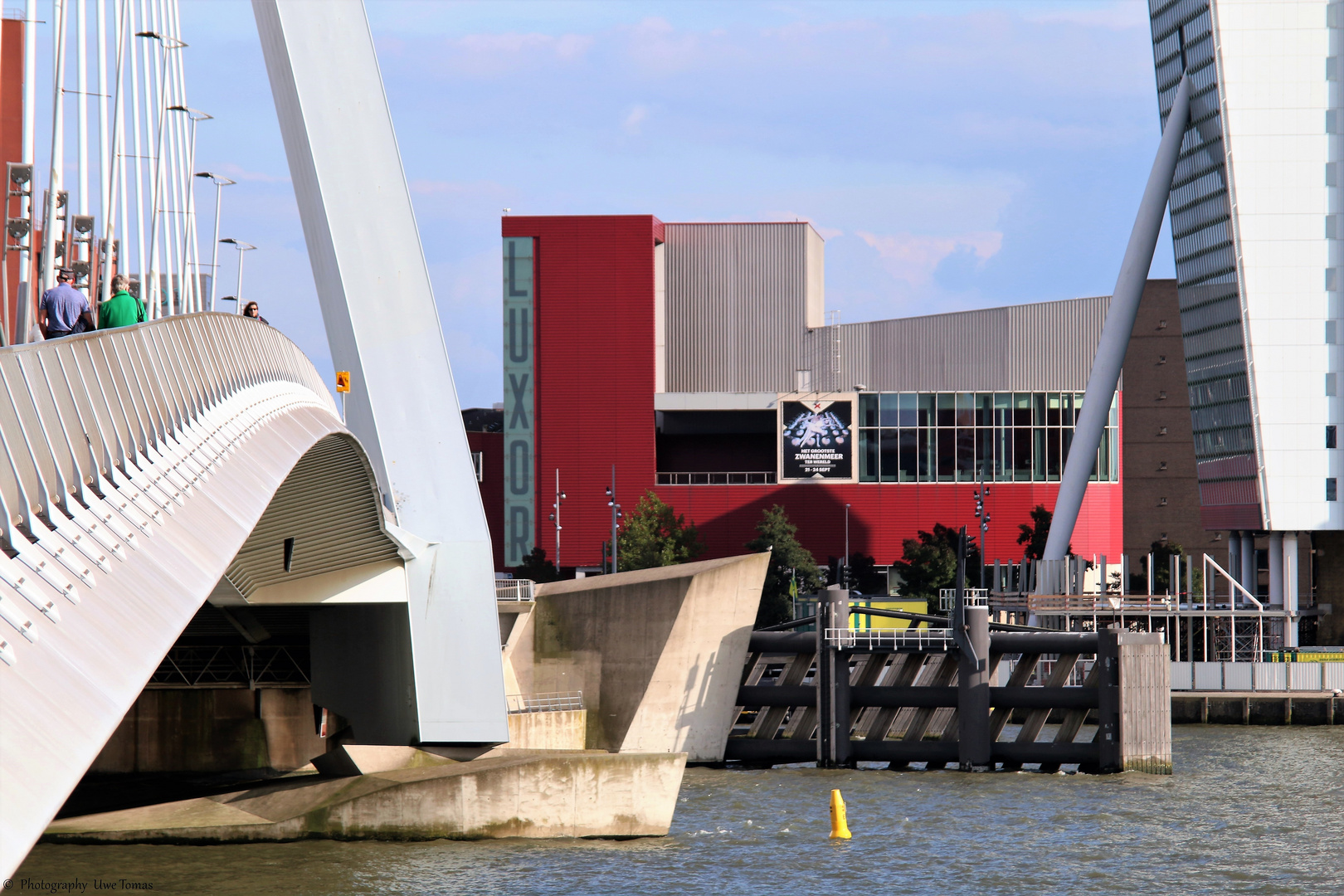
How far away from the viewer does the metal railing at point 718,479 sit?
84750mm

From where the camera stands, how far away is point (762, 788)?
30188mm

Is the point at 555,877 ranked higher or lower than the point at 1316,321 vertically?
lower

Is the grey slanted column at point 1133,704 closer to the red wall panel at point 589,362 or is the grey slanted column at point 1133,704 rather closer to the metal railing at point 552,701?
the metal railing at point 552,701

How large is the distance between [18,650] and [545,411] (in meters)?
78.2

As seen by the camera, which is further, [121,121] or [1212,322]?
[1212,322]

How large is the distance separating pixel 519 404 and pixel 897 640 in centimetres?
5292

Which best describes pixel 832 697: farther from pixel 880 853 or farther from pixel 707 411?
pixel 707 411

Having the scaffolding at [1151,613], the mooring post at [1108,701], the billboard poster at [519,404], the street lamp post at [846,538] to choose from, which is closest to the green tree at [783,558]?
the street lamp post at [846,538]

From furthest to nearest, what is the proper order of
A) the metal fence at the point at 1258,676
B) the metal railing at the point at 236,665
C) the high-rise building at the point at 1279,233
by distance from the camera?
the high-rise building at the point at 1279,233 < the metal fence at the point at 1258,676 < the metal railing at the point at 236,665

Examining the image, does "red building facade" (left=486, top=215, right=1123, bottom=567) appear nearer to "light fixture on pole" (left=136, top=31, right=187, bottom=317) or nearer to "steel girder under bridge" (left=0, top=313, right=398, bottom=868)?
"light fixture on pole" (left=136, top=31, right=187, bottom=317)

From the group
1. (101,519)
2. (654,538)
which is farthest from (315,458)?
(654,538)

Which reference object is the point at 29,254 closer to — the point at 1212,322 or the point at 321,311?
the point at 321,311

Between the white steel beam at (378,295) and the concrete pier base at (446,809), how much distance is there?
2886mm

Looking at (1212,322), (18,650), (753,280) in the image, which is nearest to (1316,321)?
(1212,322)
